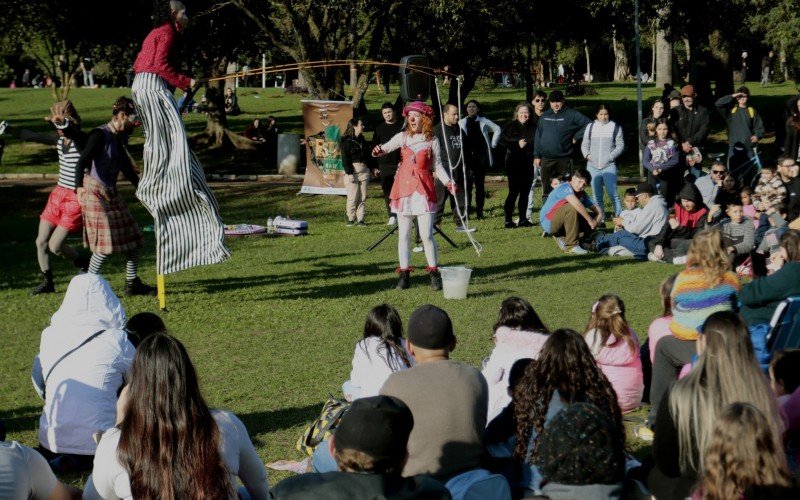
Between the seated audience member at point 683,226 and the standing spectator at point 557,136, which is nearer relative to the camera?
the seated audience member at point 683,226

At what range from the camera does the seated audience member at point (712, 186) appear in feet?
42.7

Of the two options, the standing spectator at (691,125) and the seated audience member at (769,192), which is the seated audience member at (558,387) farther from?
the standing spectator at (691,125)

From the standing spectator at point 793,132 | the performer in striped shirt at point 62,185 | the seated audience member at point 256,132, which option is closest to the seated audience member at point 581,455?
the performer in striped shirt at point 62,185

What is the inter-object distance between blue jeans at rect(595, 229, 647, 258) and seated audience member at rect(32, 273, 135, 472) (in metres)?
8.15

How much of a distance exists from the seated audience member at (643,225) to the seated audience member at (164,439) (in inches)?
369

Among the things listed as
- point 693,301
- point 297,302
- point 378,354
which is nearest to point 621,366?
point 693,301

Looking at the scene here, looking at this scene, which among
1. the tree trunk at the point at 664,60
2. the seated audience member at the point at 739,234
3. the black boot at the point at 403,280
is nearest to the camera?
the black boot at the point at 403,280

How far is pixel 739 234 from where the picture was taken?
11211 millimetres

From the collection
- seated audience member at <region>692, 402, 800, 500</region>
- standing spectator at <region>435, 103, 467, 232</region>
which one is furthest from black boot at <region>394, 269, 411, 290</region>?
seated audience member at <region>692, 402, 800, 500</region>

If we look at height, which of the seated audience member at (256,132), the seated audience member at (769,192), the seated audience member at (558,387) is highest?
the seated audience member at (256,132)

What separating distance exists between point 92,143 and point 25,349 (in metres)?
2.18

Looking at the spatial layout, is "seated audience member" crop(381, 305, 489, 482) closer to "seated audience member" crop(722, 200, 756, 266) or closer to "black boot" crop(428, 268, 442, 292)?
"black boot" crop(428, 268, 442, 292)

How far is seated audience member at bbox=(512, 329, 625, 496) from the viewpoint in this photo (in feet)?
16.1

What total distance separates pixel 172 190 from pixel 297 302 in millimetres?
1818
